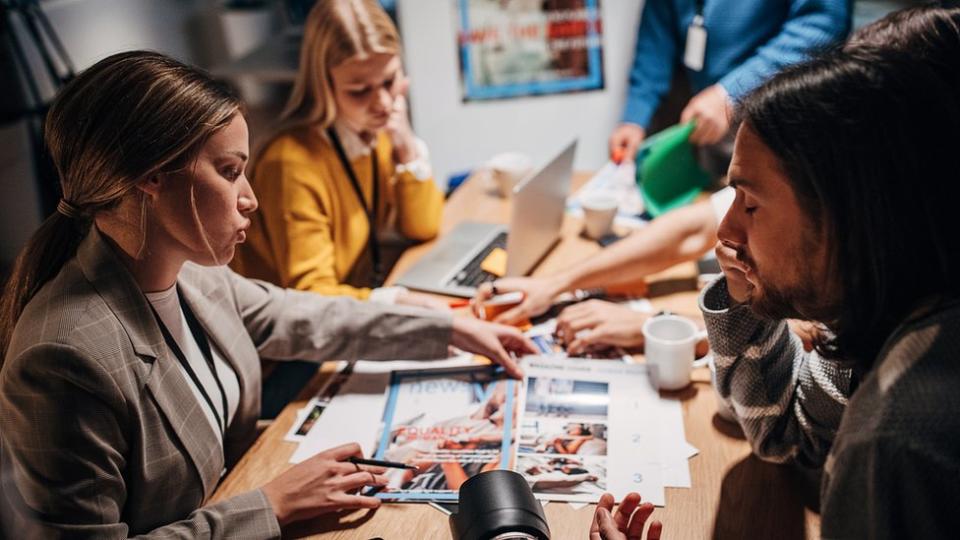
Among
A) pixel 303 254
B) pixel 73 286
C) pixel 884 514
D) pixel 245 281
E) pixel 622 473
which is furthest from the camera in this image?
pixel 303 254

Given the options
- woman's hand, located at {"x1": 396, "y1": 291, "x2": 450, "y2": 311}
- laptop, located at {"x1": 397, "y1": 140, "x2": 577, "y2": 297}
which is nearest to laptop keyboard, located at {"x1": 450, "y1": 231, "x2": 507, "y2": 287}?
laptop, located at {"x1": 397, "y1": 140, "x2": 577, "y2": 297}

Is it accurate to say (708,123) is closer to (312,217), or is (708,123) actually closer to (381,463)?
(312,217)

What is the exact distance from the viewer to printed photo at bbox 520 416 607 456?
119cm

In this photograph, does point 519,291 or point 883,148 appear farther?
point 519,291

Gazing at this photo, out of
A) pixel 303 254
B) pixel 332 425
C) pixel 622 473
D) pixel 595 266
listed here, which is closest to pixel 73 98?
pixel 332 425


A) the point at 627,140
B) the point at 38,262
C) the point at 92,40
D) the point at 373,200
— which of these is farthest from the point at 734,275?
the point at 92,40

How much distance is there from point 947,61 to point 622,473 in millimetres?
697

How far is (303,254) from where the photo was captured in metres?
1.75

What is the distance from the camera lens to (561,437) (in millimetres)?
1217

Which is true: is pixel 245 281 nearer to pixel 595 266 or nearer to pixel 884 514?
pixel 595 266

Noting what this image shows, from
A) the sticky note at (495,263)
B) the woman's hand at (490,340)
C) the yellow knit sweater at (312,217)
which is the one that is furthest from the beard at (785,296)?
the yellow knit sweater at (312,217)

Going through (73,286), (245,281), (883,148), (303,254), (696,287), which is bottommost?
(696,287)

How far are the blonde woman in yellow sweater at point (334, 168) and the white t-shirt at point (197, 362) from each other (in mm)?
426

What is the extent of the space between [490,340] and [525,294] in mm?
221
